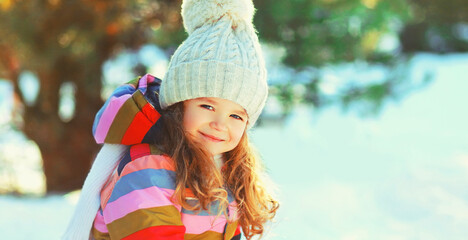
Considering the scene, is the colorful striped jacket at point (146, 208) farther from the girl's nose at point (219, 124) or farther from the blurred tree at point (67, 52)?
the blurred tree at point (67, 52)

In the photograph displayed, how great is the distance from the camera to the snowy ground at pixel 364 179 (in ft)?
7.99

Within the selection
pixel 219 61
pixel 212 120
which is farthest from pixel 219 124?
pixel 219 61

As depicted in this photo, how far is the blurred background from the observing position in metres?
2.64

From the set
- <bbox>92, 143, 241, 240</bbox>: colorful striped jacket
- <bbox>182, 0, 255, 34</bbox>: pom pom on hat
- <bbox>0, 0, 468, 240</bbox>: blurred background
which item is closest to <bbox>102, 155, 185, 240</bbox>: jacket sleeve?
<bbox>92, 143, 241, 240</bbox>: colorful striped jacket

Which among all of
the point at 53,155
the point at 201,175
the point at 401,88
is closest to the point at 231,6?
the point at 201,175

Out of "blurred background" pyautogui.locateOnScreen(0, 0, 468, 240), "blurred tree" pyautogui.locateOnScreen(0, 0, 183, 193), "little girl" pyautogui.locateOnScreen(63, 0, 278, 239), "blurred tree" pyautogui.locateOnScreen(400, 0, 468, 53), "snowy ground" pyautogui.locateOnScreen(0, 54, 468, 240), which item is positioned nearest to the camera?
"little girl" pyautogui.locateOnScreen(63, 0, 278, 239)

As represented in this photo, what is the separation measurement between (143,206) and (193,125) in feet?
0.88

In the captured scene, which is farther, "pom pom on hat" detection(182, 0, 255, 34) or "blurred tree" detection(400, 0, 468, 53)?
"blurred tree" detection(400, 0, 468, 53)

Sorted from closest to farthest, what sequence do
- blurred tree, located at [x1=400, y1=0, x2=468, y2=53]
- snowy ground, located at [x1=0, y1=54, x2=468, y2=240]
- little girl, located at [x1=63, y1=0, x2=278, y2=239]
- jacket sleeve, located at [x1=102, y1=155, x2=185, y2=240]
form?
jacket sleeve, located at [x1=102, y1=155, x2=185, y2=240], little girl, located at [x1=63, y1=0, x2=278, y2=239], snowy ground, located at [x1=0, y1=54, x2=468, y2=240], blurred tree, located at [x1=400, y1=0, x2=468, y2=53]

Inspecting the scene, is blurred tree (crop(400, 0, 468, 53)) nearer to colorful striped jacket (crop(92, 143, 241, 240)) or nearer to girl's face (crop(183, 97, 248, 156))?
girl's face (crop(183, 97, 248, 156))

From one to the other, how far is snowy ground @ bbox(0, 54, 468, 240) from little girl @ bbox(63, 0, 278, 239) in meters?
0.48

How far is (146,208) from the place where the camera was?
1.10 m

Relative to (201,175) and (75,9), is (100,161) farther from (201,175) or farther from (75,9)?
(75,9)

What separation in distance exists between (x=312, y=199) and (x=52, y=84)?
8.16 ft
